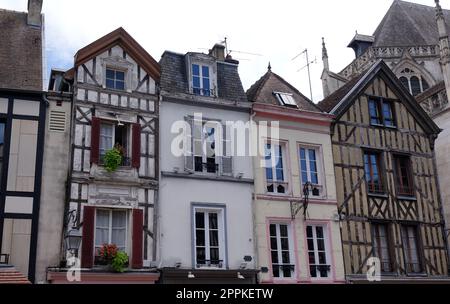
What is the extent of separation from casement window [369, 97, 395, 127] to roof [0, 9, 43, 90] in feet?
30.6

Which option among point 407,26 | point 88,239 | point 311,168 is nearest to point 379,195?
point 311,168

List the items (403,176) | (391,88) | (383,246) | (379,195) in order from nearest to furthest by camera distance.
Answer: (383,246) → (379,195) → (403,176) → (391,88)

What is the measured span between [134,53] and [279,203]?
16.8ft

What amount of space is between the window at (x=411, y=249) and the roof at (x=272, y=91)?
4.21 m

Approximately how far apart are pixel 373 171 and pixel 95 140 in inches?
310

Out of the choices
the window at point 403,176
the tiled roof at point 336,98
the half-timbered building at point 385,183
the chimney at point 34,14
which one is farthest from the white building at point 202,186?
the window at point 403,176

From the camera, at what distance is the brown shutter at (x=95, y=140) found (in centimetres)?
1284

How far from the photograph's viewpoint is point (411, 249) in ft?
53.3

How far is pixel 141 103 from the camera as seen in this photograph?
13.9m

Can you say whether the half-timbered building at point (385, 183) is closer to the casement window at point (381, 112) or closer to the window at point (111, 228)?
the casement window at point (381, 112)

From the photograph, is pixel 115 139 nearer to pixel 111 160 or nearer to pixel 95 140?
pixel 95 140
